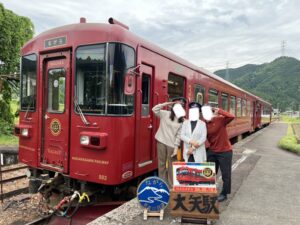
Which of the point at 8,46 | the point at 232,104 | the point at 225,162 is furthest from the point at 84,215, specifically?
the point at 8,46

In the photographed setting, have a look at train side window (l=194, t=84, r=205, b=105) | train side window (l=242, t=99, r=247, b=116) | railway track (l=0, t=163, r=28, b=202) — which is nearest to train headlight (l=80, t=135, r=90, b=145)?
railway track (l=0, t=163, r=28, b=202)

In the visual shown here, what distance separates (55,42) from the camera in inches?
202

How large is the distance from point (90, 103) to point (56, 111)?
819 millimetres

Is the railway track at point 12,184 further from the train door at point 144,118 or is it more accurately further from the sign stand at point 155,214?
the sign stand at point 155,214

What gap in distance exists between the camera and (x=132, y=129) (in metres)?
4.87

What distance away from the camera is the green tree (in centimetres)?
1588

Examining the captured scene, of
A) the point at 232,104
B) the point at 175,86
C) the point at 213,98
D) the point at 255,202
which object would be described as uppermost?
the point at 175,86

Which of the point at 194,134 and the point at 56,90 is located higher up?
the point at 56,90

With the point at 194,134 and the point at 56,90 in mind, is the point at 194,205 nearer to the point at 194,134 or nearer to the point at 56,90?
the point at 194,134

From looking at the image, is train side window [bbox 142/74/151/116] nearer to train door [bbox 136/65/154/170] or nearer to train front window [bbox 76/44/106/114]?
train door [bbox 136/65/154/170]

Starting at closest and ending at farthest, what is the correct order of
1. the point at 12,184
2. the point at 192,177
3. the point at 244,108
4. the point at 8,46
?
1. the point at 192,177
2. the point at 12,184
3. the point at 244,108
4. the point at 8,46

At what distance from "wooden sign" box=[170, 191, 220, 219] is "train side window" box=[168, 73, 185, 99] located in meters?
2.70

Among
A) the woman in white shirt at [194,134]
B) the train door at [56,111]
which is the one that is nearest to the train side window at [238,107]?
the woman in white shirt at [194,134]

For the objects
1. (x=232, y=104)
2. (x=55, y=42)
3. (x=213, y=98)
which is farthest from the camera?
(x=232, y=104)
